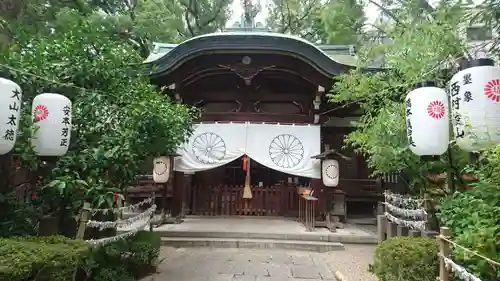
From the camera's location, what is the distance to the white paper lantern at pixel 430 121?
4.01 metres

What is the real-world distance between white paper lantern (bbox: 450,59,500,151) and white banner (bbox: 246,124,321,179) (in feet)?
20.4

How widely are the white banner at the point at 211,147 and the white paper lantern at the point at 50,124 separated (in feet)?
18.7

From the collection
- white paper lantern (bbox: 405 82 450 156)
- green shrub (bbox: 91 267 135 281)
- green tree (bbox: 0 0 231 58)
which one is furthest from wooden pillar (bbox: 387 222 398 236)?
green tree (bbox: 0 0 231 58)

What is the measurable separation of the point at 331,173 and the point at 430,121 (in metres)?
5.25

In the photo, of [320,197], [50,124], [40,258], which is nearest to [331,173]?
[320,197]

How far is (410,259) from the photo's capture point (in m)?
3.98

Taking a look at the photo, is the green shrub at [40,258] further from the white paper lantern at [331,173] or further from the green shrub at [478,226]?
the white paper lantern at [331,173]

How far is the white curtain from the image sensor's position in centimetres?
984

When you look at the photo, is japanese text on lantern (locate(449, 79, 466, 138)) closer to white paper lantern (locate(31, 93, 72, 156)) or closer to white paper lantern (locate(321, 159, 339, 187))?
white paper lantern (locate(31, 93, 72, 156))

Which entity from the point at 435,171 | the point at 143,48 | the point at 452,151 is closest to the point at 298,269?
the point at 435,171

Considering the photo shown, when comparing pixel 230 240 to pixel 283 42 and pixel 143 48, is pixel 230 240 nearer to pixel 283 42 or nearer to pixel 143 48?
pixel 283 42

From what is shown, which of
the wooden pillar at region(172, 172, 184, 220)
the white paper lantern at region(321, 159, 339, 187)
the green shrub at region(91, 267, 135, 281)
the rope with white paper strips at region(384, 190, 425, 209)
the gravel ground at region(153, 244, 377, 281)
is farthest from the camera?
the wooden pillar at region(172, 172, 184, 220)

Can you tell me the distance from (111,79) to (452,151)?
17.2 ft

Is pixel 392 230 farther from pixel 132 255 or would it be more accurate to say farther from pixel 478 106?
pixel 132 255
